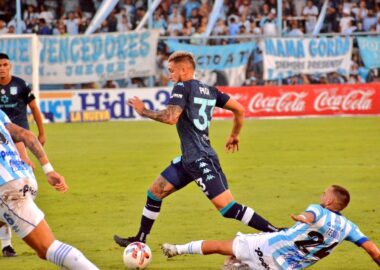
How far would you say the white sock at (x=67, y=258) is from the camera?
802cm

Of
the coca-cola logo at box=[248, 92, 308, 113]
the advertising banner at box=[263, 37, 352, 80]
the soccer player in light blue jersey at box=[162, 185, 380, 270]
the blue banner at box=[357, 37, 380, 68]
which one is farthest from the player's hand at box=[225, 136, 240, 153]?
the blue banner at box=[357, 37, 380, 68]

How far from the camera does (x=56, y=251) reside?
318 inches

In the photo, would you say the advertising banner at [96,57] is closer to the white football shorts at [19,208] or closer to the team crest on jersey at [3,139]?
the team crest on jersey at [3,139]

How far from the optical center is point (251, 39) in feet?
119

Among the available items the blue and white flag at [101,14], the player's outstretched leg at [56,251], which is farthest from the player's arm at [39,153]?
the blue and white flag at [101,14]

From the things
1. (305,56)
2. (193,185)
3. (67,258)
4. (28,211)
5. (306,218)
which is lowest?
(193,185)

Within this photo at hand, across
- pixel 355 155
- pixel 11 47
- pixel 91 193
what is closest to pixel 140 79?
pixel 11 47

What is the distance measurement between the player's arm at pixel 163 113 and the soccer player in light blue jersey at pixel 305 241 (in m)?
1.42

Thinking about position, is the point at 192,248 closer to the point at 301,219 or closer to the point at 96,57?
the point at 301,219

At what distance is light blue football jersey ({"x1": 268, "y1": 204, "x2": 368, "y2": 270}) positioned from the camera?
362 inches

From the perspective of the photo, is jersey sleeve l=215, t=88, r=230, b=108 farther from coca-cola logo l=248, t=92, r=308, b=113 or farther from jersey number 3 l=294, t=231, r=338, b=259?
coca-cola logo l=248, t=92, r=308, b=113

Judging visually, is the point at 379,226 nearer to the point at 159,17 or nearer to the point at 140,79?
the point at 140,79

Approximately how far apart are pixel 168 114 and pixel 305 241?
210 cm

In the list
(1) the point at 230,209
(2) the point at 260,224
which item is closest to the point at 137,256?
(1) the point at 230,209
